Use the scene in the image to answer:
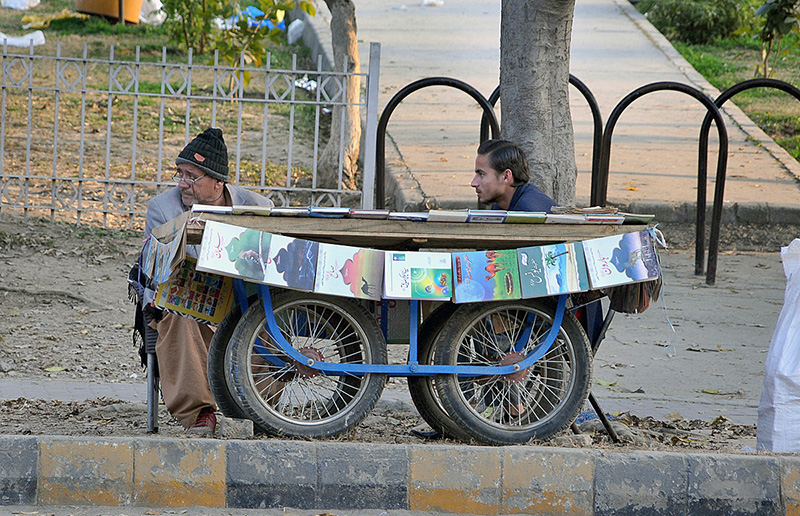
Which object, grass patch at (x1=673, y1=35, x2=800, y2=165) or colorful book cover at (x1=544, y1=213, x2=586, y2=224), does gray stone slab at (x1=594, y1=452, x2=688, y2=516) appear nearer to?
colorful book cover at (x1=544, y1=213, x2=586, y2=224)

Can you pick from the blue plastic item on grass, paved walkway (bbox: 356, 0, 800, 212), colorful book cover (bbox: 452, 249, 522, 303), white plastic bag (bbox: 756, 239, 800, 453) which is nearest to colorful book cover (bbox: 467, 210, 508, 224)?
colorful book cover (bbox: 452, 249, 522, 303)

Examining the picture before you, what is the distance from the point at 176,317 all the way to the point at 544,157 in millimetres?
2560

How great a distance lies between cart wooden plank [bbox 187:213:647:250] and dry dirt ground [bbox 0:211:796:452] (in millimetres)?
763

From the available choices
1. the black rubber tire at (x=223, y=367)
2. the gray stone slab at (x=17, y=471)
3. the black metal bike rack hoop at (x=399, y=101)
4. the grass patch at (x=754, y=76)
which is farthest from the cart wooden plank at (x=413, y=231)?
the grass patch at (x=754, y=76)

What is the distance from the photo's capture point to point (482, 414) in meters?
3.76

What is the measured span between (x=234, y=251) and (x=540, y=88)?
2.76 meters

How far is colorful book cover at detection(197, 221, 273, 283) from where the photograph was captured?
3.23 m

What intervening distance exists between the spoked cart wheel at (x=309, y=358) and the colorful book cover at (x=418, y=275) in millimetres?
247

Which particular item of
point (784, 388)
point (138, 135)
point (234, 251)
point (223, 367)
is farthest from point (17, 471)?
point (138, 135)

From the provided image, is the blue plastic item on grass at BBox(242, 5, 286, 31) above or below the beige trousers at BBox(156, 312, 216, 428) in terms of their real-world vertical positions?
above

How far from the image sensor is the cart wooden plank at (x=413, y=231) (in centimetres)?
342

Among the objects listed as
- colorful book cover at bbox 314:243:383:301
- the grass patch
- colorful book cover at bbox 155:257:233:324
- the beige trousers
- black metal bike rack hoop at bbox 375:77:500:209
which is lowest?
the beige trousers

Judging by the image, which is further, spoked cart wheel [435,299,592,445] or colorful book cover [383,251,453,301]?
spoked cart wheel [435,299,592,445]

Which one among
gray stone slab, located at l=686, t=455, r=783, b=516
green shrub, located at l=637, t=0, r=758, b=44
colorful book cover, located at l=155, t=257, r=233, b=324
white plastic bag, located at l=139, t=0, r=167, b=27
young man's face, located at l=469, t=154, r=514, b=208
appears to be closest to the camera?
gray stone slab, located at l=686, t=455, r=783, b=516
